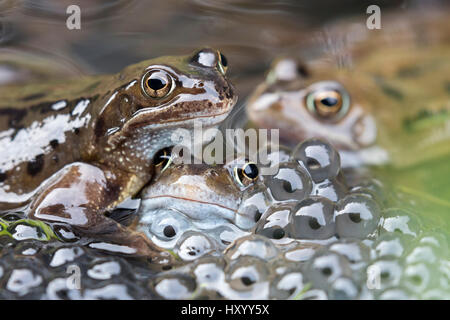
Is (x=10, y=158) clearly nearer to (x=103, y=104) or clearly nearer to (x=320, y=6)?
(x=103, y=104)

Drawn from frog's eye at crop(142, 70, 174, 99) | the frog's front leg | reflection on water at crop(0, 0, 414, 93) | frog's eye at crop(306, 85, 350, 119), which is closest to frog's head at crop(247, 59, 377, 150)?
frog's eye at crop(306, 85, 350, 119)

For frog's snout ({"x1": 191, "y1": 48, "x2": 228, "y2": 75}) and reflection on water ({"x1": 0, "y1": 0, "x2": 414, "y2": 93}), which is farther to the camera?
reflection on water ({"x1": 0, "y1": 0, "x2": 414, "y2": 93})

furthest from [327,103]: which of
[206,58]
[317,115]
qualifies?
[206,58]

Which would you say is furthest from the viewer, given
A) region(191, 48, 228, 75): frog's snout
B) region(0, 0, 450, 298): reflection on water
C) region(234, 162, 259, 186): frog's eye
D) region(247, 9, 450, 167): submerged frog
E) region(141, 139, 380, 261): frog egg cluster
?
region(0, 0, 450, 298): reflection on water

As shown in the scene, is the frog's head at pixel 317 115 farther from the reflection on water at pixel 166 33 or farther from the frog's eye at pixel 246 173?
the frog's eye at pixel 246 173

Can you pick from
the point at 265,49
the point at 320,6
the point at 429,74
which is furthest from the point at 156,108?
the point at 320,6

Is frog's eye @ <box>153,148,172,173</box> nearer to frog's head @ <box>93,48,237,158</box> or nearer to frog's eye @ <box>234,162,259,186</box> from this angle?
frog's head @ <box>93,48,237,158</box>
